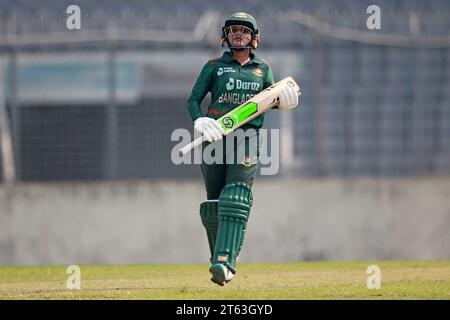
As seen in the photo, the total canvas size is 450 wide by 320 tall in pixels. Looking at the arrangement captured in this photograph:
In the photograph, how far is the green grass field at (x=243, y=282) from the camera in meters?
7.55

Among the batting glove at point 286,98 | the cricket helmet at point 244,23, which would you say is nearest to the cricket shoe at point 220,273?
the batting glove at point 286,98

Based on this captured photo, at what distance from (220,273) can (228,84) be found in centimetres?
135

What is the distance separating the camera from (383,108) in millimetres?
14797

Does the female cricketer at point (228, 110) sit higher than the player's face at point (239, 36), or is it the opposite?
the player's face at point (239, 36)

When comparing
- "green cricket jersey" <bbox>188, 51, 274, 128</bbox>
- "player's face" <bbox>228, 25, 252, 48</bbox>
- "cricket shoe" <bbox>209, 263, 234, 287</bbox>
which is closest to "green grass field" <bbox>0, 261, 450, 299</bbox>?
"cricket shoe" <bbox>209, 263, 234, 287</bbox>

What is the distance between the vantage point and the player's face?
833 centimetres

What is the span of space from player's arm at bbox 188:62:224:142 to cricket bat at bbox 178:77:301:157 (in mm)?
56

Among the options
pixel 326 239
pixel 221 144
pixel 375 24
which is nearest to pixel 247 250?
pixel 326 239

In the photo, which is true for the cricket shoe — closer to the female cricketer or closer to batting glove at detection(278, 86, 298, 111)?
the female cricketer

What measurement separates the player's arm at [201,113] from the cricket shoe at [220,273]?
2.75 feet

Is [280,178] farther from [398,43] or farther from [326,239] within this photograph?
[398,43]

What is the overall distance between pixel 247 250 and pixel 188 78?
280 centimetres

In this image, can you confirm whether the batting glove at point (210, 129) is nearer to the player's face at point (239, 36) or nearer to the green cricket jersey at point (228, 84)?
the green cricket jersey at point (228, 84)

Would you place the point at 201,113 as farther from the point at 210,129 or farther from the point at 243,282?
the point at 243,282
